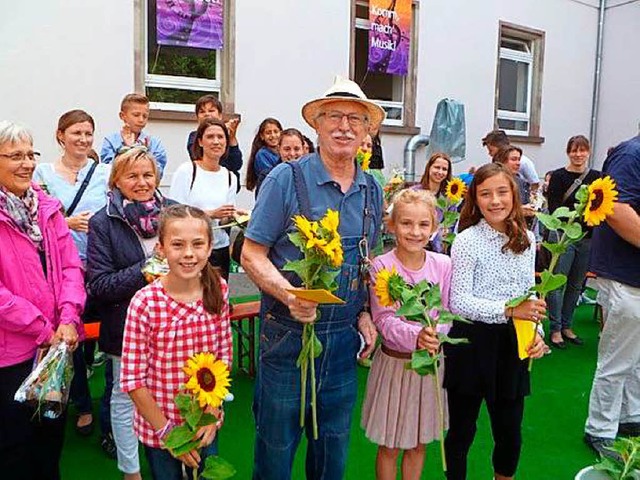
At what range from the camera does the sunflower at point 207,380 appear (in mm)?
1777

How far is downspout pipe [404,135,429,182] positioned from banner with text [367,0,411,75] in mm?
1011

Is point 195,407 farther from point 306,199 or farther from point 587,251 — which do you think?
point 587,251

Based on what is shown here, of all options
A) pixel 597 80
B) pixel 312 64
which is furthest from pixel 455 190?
pixel 597 80

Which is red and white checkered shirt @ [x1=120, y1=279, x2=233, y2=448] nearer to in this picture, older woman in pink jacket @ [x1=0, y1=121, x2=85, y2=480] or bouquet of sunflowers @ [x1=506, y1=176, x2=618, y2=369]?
older woman in pink jacket @ [x1=0, y1=121, x2=85, y2=480]

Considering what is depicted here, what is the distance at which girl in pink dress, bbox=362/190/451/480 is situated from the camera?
255 centimetres

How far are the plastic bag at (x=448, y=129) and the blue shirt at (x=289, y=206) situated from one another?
731 centimetres

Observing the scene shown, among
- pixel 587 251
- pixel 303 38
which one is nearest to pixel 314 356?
pixel 587 251

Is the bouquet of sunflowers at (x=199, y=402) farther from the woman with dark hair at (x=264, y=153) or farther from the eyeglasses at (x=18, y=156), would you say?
the woman with dark hair at (x=264, y=153)

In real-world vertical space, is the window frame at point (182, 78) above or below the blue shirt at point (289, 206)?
above

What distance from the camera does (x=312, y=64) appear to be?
318 inches

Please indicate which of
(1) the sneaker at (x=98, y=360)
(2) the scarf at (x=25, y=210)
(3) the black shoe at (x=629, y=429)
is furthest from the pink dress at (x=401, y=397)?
(1) the sneaker at (x=98, y=360)

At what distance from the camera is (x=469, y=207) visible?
110 inches

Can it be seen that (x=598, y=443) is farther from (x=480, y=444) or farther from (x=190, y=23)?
(x=190, y=23)

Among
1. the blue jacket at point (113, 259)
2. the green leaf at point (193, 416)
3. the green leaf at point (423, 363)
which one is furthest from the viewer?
the blue jacket at point (113, 259)
